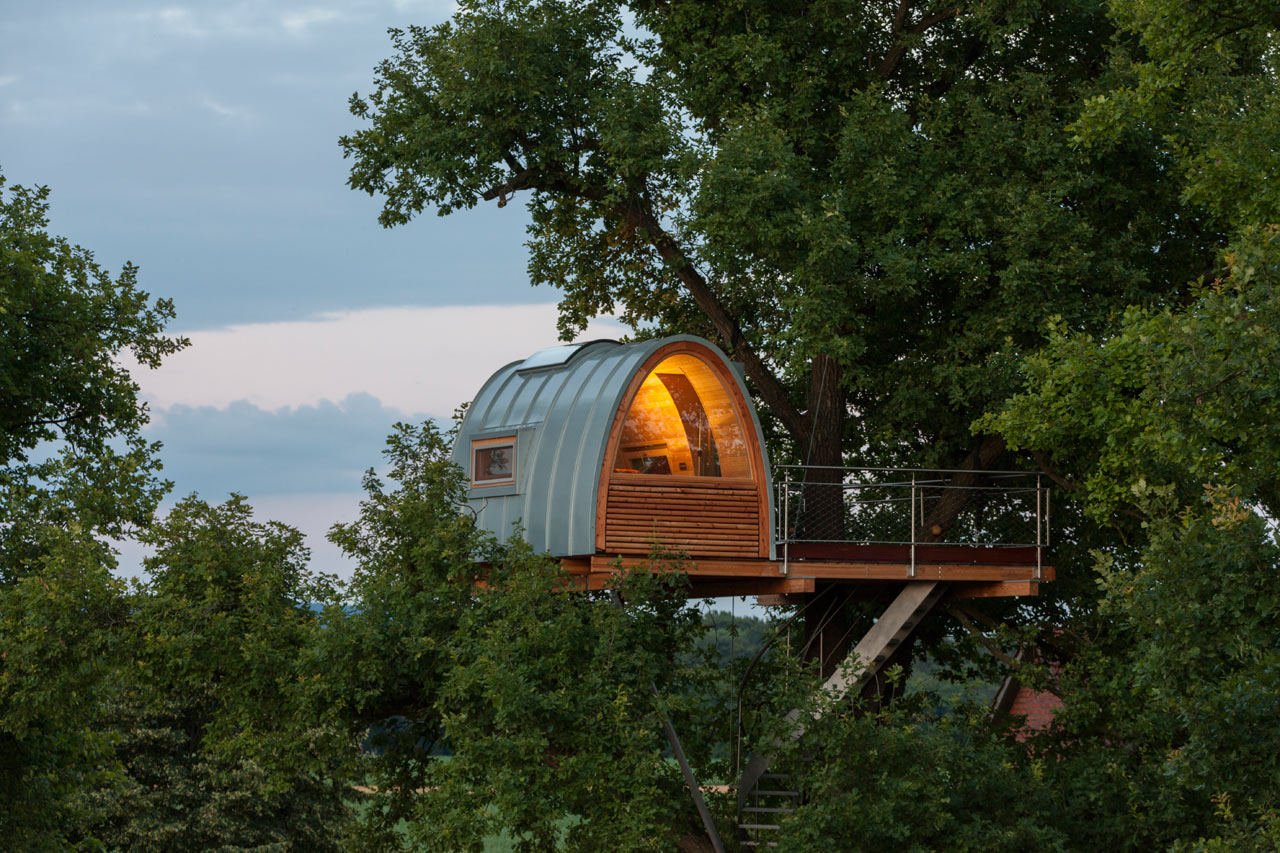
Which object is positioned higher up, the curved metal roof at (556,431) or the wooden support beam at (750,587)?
the curved metal roof at (556,431)

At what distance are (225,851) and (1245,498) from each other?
57.4 feet

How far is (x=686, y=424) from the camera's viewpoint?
60.6 ft

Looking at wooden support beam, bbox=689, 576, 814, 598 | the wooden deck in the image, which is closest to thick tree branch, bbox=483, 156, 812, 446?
wooden support beam, bbox=689, 576, 814, 598

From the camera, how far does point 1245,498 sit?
47.7 feet

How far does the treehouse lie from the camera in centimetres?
1742

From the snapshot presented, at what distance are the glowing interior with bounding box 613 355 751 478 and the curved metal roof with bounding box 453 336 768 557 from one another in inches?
12.6

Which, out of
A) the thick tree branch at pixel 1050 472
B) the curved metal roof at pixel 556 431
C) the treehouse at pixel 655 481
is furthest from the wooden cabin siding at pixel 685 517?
the thick tree branch at pixel 1050 472

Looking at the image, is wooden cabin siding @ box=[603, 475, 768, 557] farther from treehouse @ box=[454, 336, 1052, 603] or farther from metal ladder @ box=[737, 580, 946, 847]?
Answer: metal ladder @ box=[737, 580, 946, 847]

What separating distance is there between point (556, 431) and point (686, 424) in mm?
1798

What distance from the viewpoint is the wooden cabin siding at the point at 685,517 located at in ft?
56.9

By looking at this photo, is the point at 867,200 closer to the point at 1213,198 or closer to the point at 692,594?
the point at 1213,198

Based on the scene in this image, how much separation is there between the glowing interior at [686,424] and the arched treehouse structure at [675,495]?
0.02 metres

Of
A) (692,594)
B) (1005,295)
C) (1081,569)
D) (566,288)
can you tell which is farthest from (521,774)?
(566,288)

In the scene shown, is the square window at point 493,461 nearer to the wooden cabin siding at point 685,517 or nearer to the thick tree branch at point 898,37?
the wooden cabin siding at point 685,517
